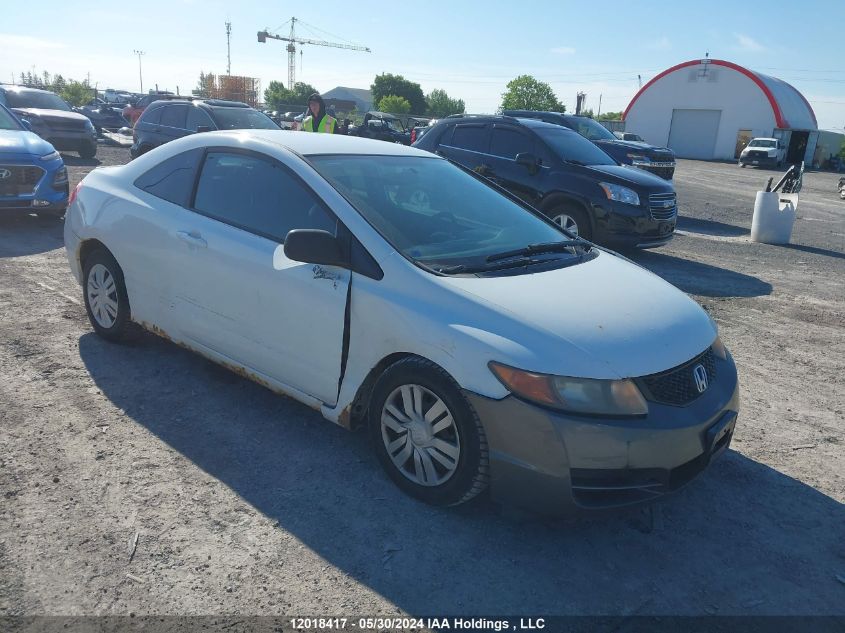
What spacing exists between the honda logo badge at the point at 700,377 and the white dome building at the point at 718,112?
177ft

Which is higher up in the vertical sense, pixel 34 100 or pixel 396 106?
pixel 396 106

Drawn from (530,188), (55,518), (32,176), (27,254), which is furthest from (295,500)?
(32,176)

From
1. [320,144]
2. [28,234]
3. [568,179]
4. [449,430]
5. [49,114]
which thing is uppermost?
[320,144]

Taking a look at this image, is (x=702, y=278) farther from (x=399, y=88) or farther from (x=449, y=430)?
(x=399, y=88)

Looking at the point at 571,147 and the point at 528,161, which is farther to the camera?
the point at 571,147

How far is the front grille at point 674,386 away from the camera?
112 inches

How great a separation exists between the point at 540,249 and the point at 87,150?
17807 mm

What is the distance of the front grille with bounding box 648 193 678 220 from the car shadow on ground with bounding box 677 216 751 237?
146 inches

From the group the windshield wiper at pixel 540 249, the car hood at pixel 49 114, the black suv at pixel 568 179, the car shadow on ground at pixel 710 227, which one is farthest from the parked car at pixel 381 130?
the windshield wiper at pixel 540 249

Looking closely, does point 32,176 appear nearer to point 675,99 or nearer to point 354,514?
point 354,514

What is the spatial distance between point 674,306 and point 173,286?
2919 millimetres

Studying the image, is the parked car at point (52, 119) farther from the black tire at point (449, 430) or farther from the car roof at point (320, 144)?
the black tire at point (449, 430)

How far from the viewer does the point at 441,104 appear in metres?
116

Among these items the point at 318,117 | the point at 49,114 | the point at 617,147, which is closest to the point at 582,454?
the point at 318,117
